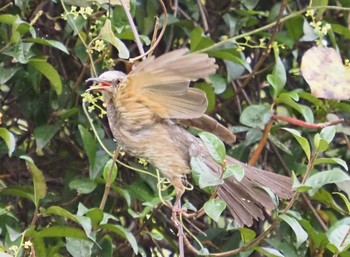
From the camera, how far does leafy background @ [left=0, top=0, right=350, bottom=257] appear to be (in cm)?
211

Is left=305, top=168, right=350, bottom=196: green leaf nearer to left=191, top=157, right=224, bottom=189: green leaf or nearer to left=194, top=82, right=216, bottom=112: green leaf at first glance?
left=191, top=157, right=224, bottom=189: green leaf

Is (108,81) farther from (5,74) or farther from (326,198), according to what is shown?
(326,198)

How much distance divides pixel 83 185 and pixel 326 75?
0.61 m

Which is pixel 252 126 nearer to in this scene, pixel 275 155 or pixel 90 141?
pixel 275 155

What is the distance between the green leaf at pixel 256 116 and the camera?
2354 millimetres

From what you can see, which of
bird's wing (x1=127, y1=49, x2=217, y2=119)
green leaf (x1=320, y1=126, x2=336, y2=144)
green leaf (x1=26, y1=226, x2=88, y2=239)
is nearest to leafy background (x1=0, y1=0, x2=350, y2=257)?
green leaf (x1=26, y1=226, x2=88, y2=239)

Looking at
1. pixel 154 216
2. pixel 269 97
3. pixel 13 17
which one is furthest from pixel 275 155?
pixel 13 17

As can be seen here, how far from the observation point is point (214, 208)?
5.97ft

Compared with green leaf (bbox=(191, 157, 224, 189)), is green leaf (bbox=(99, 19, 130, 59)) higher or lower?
higher

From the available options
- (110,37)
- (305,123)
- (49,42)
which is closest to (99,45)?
(110,37)

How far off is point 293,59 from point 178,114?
1.02m

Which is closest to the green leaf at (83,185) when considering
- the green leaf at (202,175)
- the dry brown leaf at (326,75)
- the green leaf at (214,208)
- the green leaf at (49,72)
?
the green leaf at (49,72)

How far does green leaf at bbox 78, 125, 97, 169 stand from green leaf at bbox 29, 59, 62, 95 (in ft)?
0.39

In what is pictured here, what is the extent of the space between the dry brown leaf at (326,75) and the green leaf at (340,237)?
0.95 feet
